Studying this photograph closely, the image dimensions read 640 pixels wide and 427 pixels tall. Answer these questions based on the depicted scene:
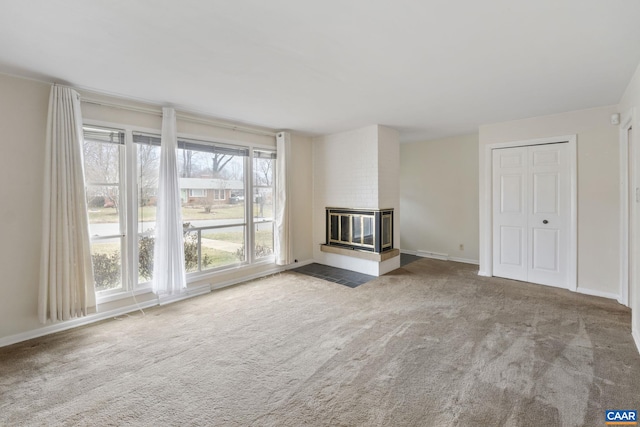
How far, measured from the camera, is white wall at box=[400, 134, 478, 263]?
5.56 metres

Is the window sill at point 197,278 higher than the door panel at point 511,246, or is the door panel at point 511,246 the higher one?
the door panel at point 511,246

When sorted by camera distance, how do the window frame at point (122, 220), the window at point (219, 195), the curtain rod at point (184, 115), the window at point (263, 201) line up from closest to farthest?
the curtain rod at point (184, 115) < the window frame at point (122, 220) < the window at point (219, 195) < the window at point (263, 201)

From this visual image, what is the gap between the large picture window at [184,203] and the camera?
130 inches

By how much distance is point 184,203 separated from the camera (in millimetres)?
3967

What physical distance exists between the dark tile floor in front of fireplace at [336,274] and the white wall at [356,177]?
16cm

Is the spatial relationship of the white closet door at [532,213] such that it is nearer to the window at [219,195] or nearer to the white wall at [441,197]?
the white wall at [441,197]

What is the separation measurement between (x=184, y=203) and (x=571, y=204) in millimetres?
5336

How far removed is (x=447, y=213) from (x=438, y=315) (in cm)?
320

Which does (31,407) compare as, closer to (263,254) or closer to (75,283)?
(75,283)

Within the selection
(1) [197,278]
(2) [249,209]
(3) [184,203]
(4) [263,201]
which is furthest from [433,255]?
(3) [184,203]

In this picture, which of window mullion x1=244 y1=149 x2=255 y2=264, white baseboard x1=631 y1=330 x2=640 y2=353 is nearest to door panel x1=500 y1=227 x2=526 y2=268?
white baseboard x1=631 y1=330 x2=640 y2=353

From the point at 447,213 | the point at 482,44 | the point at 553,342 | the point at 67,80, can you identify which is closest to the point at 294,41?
the point at 482,44

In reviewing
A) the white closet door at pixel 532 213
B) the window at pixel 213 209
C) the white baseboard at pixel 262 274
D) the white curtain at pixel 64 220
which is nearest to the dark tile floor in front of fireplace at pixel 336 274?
the white baseboard at pixel 262 274

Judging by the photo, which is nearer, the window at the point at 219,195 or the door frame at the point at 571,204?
the door frame at the point at 571,204
